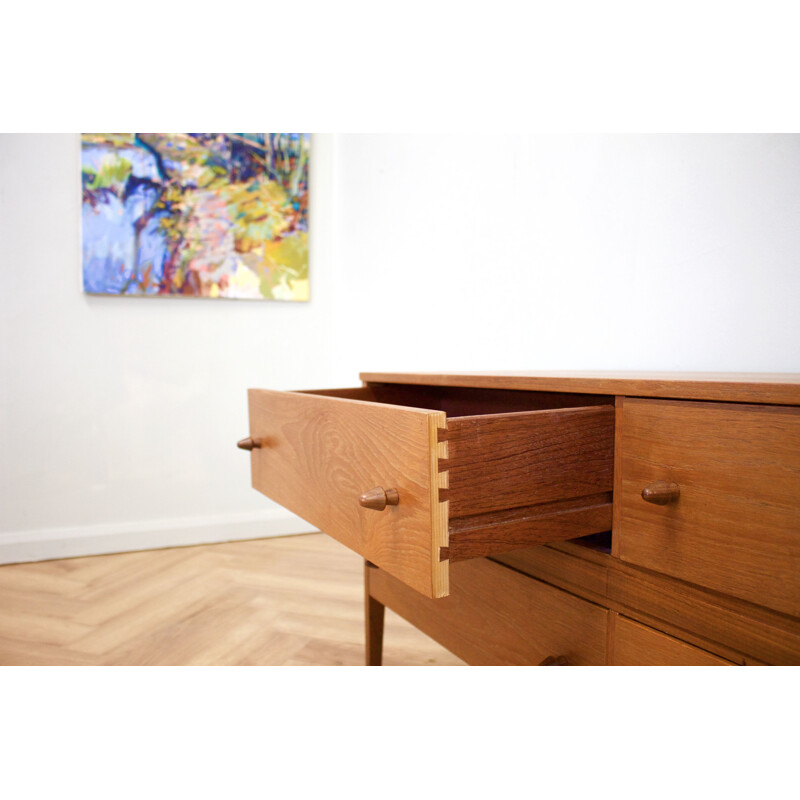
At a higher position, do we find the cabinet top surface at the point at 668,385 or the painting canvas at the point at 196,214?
the painting canvas at the point at 196,214

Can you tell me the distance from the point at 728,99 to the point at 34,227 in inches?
78.2

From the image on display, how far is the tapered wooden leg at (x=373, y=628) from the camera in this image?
3.58 ft

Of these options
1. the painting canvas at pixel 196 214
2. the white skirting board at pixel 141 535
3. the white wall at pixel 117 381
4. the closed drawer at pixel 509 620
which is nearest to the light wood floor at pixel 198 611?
the white skirting board at pixel 141 535

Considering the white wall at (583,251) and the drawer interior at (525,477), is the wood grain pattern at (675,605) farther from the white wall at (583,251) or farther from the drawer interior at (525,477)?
the white wall at (583,251)

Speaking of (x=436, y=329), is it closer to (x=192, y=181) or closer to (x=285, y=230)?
(x=285, y=230)

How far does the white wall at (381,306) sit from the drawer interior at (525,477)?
0.46m

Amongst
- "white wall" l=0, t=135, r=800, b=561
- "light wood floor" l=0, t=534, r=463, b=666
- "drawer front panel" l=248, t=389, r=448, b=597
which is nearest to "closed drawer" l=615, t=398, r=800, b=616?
"drawer front panel" l=248, t=389, r=448, b=597

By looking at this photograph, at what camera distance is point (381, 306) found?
6.67 feet

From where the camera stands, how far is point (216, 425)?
2193mm

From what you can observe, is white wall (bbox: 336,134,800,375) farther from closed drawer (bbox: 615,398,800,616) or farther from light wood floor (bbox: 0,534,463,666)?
light wood floor (bbox: 0,534,463,666)

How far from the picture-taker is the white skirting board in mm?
1944
